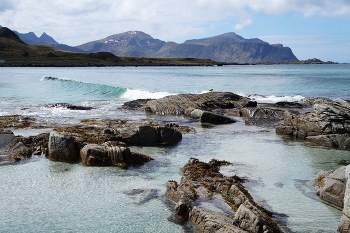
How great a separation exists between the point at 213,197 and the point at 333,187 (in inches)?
114

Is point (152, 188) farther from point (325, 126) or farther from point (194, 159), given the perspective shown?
point (325, 126)

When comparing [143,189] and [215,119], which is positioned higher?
[215,119]

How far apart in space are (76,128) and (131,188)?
8.05 metres

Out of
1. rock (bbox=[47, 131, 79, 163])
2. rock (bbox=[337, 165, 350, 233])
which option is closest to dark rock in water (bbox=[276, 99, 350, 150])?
rock (bbox=[337, 165, 350, 233])

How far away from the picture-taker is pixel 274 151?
42.4 feet

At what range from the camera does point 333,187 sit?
8.15 meters

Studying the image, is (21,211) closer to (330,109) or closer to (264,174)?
(264,174)

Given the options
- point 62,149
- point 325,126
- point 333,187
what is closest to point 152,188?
point 62,149

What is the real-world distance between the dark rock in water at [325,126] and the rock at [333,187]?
5409 millimetres

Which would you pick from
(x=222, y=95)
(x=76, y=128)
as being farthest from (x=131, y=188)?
(x=222, y=95)

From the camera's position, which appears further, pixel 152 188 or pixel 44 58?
pixel 44 58

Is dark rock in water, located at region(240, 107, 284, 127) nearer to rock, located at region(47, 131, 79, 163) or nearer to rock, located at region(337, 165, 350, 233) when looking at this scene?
rock, located at region(47, 131, 79, 163)

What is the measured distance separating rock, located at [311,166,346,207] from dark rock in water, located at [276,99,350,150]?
17.7 ft

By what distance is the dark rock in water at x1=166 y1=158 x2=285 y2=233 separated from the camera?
606cm
